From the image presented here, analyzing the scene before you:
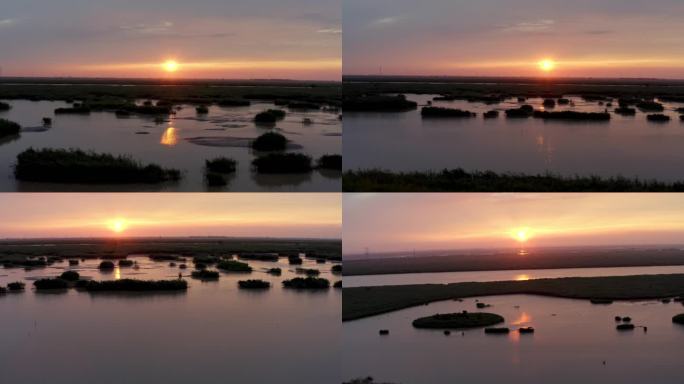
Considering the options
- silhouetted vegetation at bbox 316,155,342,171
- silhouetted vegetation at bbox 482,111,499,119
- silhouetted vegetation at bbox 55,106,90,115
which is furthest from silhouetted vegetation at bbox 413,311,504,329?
silhouetted vegetation at bbox 55,106,90,115

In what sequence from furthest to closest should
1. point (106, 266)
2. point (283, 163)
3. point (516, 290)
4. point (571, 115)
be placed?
1. point (571, 115)
2. point (106, 266)
3. point (516, 290)
4. point (283, 163)

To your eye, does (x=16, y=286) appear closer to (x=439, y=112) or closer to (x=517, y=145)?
(x=439, y=112)

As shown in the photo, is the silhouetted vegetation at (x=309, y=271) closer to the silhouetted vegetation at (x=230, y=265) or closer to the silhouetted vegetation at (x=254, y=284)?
the silhouetted vegetation at (x=254, y=284)

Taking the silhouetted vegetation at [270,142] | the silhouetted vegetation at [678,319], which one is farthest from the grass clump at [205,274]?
the silhouetted vegetation at [678,319]

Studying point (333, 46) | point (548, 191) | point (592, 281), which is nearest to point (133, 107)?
point (333, 46)

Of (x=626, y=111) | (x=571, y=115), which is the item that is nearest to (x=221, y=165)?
(x=571, y=115)

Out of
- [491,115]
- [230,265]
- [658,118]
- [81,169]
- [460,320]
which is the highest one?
[491,115]
